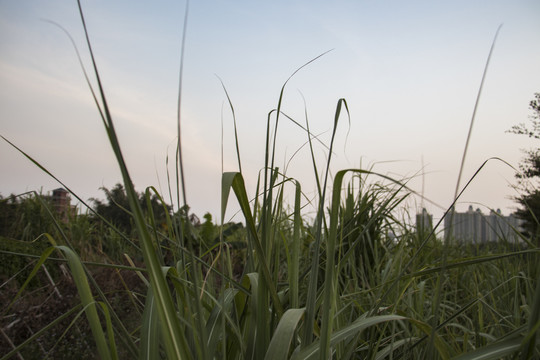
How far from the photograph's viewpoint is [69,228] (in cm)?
593

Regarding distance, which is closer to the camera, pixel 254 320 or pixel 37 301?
pixel 254 320

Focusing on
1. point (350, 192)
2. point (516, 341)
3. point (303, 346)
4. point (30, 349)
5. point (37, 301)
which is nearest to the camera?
point (516, 341)

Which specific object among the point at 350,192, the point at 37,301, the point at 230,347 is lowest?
the point at 37,301

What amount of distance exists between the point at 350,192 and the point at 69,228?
437 centimetres

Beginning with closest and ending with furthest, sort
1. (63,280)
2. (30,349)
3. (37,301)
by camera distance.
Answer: (30,349) < (37,301) < (63,280)

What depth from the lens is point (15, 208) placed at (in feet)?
20.8

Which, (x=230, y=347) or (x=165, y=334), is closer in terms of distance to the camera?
(x=165, y=334)

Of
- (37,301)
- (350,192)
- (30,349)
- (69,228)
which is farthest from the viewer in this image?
(69,228)

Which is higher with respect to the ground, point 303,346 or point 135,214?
point 135,214

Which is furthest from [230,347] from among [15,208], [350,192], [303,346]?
[15,208]

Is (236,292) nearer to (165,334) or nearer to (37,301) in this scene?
(165,334)

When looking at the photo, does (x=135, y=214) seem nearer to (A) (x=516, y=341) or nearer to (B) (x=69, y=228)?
(A) (x=516, y=341)

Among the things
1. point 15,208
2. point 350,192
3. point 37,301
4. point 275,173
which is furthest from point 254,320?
point 15,208

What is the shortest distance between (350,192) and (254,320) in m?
2.39
